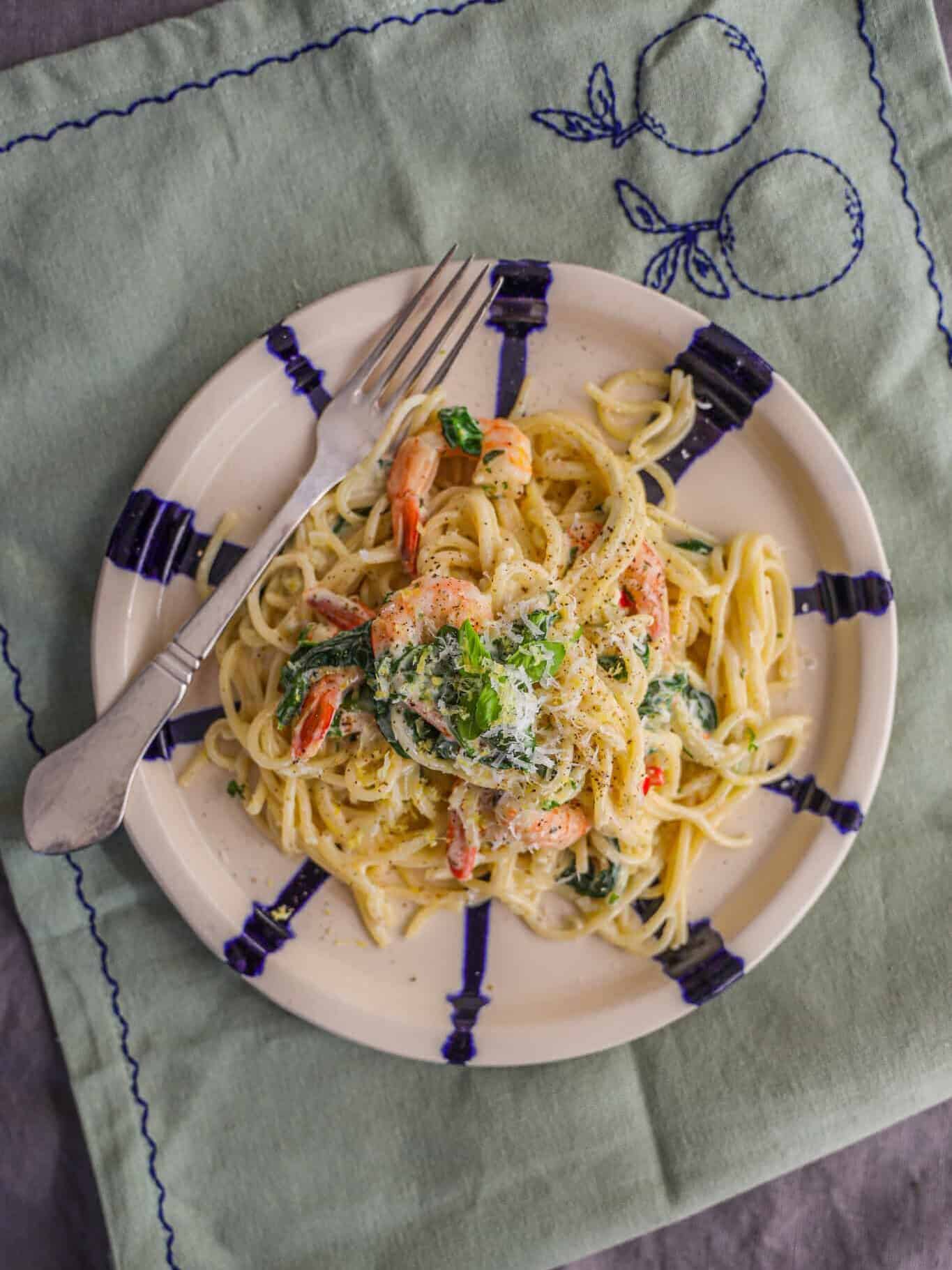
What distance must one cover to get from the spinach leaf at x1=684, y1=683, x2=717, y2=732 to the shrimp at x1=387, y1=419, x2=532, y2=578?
72cm

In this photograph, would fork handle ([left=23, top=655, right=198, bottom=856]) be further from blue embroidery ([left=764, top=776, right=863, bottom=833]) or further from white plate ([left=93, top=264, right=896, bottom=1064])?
blue embroidery ([left=764, top=776, right=863, bottom=833])

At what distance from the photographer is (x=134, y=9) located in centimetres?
286

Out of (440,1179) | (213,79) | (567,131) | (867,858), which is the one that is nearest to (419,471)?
(567,131)

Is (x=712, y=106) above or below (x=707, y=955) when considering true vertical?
above

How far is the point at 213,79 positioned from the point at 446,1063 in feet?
9.33

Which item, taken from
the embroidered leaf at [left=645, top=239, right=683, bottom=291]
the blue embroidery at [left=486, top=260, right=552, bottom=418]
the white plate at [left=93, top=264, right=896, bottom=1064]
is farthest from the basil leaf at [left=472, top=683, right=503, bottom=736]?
the embroidered leaf at [left=645, top=239, right=683, bottom=291]

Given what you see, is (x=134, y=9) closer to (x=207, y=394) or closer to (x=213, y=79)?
(x=213, y=79)

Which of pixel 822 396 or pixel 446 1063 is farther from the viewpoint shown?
pixel 822 396

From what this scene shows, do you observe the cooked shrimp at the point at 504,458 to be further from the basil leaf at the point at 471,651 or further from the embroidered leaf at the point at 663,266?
the embroidered leaf at the point at 663,266

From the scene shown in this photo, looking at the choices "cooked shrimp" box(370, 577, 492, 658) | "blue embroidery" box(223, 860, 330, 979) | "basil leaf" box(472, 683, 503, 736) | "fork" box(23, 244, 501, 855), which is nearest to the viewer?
"basil leaf" box(472, 683, 503, 736)

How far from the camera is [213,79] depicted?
2803mm

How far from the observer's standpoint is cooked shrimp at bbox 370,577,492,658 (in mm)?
2328

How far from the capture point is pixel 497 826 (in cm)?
255

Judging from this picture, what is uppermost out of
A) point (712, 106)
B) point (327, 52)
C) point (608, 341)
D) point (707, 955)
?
point (712, 106)
